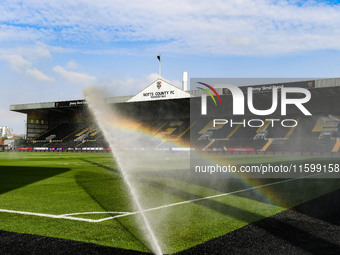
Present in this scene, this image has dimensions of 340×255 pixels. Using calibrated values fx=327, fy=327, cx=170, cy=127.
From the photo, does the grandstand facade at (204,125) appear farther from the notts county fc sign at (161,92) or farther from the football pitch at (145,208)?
the football pitch at (145,208)

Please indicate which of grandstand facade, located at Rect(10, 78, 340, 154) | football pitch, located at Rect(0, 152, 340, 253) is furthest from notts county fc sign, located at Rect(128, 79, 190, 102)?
football pitch, located at Rect(0, 152, 340, 253)

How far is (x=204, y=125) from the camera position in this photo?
198ft

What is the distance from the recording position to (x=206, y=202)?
28.2 ft

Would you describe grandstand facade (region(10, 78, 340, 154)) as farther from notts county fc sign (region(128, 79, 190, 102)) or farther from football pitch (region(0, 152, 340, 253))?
football pitch (region(0, 152, 340, 253))

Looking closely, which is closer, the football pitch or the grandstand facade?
the football pitch

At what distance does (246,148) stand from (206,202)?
41045mm

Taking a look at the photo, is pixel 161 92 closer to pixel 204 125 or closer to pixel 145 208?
pixel 204 125

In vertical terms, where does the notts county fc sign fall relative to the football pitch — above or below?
above

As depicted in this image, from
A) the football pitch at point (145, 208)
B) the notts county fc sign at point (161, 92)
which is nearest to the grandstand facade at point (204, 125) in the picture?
the notts county fc sign at point (161, 92)

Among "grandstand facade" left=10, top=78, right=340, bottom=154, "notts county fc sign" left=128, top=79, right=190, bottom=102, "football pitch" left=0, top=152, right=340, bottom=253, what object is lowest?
"football pitch" left=0, top=152, right=340, bottom=253

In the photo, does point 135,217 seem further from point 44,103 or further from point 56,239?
point 44,103

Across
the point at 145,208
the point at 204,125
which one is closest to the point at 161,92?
the point at 204,125

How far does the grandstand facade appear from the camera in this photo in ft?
154

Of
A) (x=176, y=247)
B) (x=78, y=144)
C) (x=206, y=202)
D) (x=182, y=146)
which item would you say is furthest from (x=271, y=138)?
(x=176, y=247)
